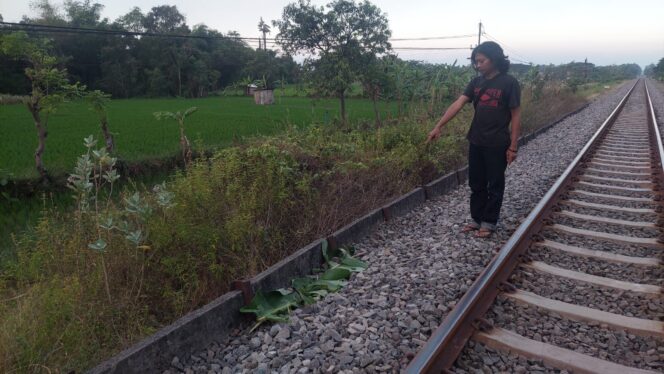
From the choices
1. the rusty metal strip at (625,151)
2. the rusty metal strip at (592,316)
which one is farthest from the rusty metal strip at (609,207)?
the rusty metal strip at (625,151)

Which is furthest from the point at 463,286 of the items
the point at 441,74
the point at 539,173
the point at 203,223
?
the point at 441,74

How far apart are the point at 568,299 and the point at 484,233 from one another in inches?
59.9

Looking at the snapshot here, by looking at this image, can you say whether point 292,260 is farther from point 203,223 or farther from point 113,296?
point 113,296

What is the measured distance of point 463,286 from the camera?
12.7ft

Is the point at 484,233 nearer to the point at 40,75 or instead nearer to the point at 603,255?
the point at 603,255

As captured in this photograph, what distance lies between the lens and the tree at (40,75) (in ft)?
24.9

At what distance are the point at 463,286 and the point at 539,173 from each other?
17.0 ft

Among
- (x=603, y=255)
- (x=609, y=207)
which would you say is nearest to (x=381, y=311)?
(x=603, y=255)

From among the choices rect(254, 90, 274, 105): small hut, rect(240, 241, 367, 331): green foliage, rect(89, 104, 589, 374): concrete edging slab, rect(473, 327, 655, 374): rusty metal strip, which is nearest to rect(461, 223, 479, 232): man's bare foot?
rect(89, 104, 589, 374): concrete edging slab

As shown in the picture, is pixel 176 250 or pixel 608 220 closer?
pixel 176 250

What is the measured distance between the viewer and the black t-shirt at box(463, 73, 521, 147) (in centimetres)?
489

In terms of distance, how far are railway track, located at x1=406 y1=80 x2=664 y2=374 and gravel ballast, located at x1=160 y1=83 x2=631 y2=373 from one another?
0.66 feet

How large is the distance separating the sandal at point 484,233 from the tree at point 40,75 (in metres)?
6.63

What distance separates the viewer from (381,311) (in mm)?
3490
